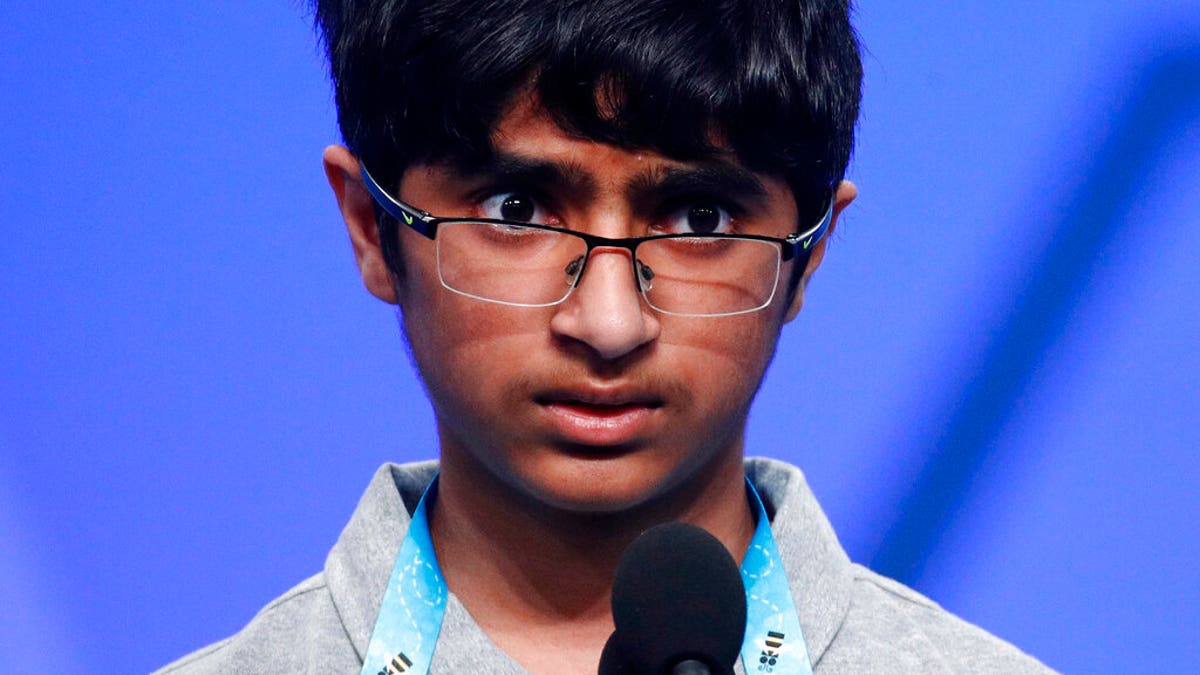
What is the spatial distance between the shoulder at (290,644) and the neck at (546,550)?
0.10 meters

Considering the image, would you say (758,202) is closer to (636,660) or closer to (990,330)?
(636,660)

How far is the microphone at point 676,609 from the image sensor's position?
0.85 m

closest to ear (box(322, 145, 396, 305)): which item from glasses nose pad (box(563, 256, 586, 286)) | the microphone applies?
glasses nose pad (box(563, 256, 586, 286))

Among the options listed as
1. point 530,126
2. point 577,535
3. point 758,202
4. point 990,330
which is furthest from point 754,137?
point 990,330

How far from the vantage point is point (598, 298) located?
1.20m

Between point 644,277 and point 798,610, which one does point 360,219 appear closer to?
point 644,277

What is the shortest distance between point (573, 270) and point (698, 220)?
111 millimetres

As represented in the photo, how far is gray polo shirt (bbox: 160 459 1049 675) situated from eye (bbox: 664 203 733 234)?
0.26m

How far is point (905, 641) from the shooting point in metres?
1.40

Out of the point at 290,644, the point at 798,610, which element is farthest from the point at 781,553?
the point at 290,644

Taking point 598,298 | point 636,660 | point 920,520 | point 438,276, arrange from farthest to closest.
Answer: point 920,520 → point 438,276 → point 598,298 → point 636,660

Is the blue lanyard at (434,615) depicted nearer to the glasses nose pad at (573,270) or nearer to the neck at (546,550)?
the neck at (546,550)

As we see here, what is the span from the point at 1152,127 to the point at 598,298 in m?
1.06

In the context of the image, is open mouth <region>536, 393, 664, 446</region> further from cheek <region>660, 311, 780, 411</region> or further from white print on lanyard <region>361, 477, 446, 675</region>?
white print on lanyard <region>361, 477, 446, 675</region>
